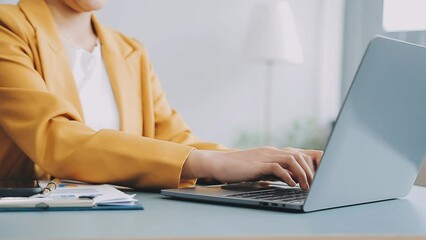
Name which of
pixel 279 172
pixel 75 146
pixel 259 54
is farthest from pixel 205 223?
pixel 259 54

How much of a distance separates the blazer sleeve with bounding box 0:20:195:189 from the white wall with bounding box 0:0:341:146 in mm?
1977

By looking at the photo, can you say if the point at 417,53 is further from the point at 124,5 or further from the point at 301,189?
the point at 124,5

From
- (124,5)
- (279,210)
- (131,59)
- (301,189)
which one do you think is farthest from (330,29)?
(279,210)

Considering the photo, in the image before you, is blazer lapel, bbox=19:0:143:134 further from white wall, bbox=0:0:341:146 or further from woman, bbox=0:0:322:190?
white wall, bbox=0:0:341:146

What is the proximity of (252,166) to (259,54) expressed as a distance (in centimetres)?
218

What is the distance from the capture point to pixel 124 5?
325 cm

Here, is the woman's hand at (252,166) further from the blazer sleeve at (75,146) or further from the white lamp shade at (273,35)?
the white lamp shade at (273,35)

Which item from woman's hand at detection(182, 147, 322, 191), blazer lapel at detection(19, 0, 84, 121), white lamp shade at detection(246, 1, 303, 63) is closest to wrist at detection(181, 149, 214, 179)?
woman's hand at detection(182, 147, 322, 191)

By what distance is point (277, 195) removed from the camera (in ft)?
3.46

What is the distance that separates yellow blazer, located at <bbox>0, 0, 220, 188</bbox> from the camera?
1156 mm

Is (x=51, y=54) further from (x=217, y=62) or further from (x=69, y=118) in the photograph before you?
(x=217, y=62)

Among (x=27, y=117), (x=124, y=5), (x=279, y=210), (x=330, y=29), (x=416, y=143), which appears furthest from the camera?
(x=330, y=29)

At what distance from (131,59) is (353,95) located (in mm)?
961

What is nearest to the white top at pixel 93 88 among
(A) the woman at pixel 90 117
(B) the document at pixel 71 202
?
(A) the woman at pixel 90 117
